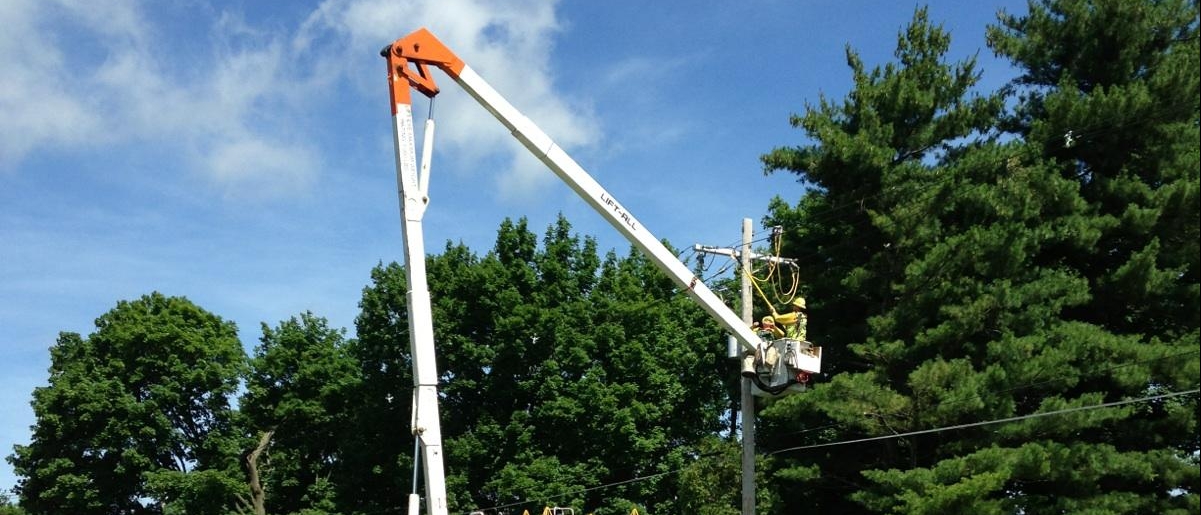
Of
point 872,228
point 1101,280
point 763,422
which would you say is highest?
point 872,228

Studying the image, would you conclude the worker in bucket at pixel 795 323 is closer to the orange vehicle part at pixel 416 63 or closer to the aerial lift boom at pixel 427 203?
the aerial lift boom at pixel 427 203

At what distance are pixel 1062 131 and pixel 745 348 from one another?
31.8 feet

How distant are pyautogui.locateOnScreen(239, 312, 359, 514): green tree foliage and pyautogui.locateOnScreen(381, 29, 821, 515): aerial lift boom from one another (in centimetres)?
2754

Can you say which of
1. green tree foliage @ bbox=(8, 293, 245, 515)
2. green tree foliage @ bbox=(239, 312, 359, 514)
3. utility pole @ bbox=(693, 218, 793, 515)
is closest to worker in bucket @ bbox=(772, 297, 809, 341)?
utility pole @ bbox=(693, 218, 793, 515)

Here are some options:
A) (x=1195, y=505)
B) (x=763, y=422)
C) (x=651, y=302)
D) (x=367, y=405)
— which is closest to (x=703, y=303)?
(x=1195, y=505)

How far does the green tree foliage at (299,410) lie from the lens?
44.6 m

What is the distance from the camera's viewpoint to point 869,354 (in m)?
25.2

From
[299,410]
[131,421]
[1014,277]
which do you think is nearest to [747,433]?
[1014,277]

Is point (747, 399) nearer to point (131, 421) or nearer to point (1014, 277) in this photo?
point (1014, 277)

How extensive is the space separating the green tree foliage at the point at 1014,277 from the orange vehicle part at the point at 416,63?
39.7 feet

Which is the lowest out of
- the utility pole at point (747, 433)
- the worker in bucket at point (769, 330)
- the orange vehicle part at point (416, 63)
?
the utility pole at point (747, 433)

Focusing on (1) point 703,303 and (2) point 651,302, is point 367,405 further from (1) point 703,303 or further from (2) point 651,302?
(1) point 703,303

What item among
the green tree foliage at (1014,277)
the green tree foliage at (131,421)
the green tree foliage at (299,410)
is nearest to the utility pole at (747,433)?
the green tree foliage at (1014,277)

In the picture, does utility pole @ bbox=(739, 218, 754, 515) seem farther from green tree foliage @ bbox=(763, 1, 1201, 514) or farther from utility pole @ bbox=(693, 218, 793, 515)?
green tree foliage @ bbox=(763, 1, 1201, 514)
